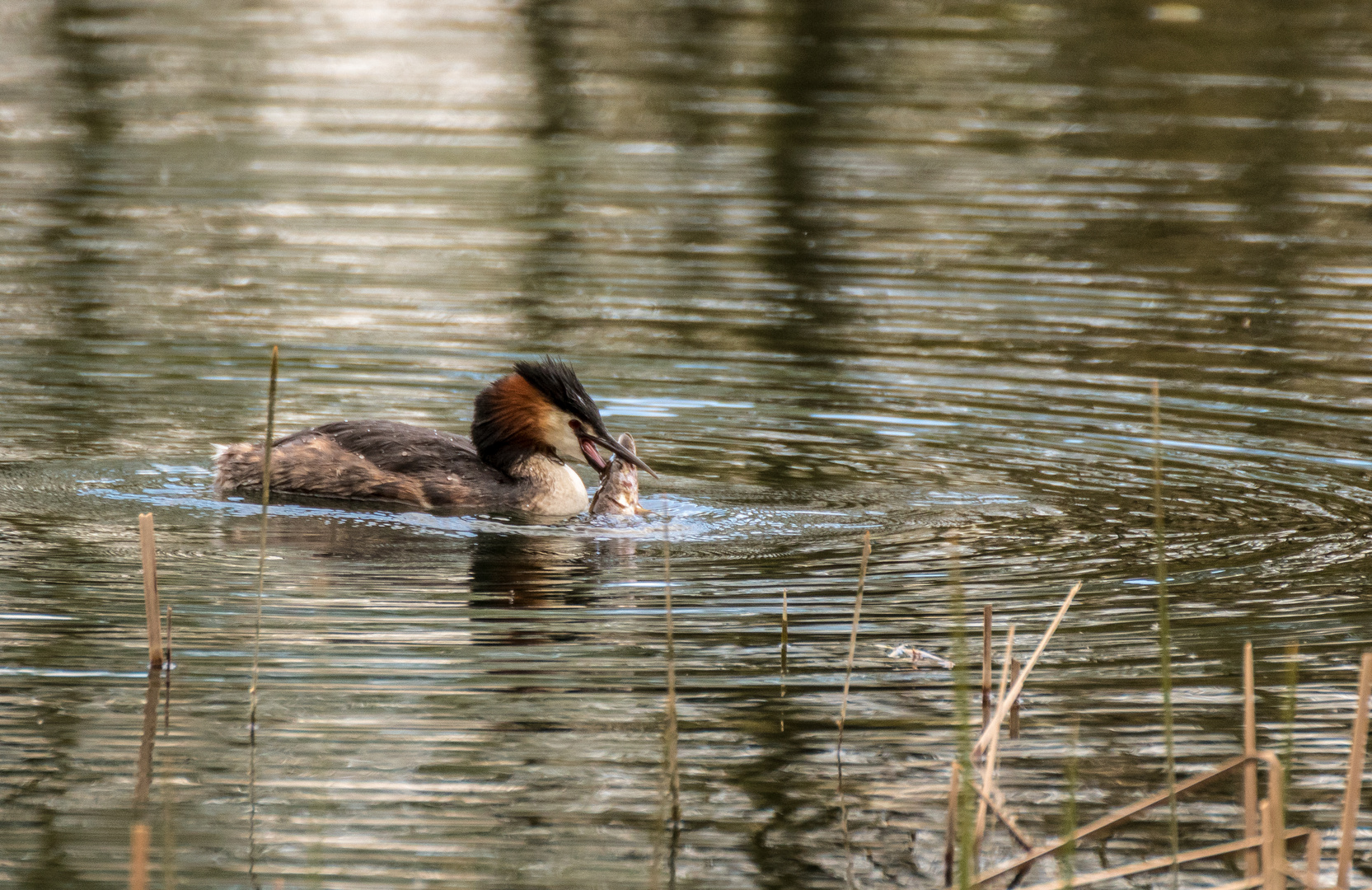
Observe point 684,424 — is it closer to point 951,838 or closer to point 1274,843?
point 951,838

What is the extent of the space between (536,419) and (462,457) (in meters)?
0.41

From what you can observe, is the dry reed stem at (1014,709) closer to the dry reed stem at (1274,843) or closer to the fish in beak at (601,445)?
the dry reed stem at (1274,843)

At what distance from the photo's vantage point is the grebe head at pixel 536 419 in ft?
30.5

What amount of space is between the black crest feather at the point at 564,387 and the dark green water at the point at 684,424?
1.70 feet

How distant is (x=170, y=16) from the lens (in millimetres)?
25750

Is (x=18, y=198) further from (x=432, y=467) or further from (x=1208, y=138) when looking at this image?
(x=1208, y=138)

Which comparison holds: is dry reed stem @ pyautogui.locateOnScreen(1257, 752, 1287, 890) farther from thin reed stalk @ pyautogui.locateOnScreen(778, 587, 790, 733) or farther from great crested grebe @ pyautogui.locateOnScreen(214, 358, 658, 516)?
great crested grebe @ pyautogui.locateOnScreen(214, 358, 658, 516)

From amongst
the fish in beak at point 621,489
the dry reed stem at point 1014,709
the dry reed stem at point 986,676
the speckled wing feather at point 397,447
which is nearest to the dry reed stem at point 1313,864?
the dry reed stem at point 1014,709

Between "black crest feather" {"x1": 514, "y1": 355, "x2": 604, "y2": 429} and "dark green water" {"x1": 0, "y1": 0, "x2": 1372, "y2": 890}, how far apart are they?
1.70 ft

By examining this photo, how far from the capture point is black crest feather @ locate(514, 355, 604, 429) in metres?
9.24

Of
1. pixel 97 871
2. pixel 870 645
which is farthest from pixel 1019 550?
pixel 97 871

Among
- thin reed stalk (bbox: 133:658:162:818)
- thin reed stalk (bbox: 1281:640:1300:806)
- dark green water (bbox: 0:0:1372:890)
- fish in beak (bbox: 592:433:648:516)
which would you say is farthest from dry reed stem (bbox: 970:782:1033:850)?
fish in beak (bbox: 592:433:648:516)

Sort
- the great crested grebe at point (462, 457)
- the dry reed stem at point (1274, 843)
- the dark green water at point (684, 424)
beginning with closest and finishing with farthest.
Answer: the dry reed stem at point (1274, 843) < the dark green water at point (684, 424) < the great crested grebe at point (462, 457)

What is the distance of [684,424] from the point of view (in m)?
10.9
